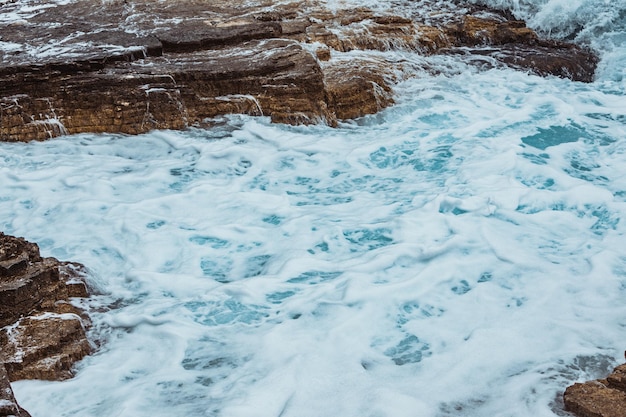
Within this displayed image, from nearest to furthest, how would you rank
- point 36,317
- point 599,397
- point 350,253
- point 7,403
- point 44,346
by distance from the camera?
point 7,403
point 599,397
point 44,346
point 36,317
point 350,253

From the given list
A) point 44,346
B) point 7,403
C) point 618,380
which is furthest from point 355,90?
point 7,403

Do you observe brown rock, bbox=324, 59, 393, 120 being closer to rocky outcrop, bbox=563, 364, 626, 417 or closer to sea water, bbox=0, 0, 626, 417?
sea water, bbox=0, 0, 626, 417

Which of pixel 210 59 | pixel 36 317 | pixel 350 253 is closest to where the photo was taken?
pixel 36 317

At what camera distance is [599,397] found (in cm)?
285

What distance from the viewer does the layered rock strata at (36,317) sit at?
3.35m

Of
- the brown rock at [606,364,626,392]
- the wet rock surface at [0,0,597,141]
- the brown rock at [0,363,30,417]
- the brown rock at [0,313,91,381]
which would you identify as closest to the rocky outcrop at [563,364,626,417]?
the brown rock at [606,364,626,392]

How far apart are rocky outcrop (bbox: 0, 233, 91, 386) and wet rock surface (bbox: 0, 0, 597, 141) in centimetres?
307

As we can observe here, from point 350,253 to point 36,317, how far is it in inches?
82.4

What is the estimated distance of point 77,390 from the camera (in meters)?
3.29

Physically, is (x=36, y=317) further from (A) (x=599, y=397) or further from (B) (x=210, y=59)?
(B) (x=210, y=59)

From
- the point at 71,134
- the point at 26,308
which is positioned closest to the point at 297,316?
the point at 26,308

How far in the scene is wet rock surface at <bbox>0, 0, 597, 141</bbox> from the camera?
675 cm

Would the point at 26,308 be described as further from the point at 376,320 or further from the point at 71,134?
the point at 71,134

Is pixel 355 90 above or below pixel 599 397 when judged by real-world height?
above
